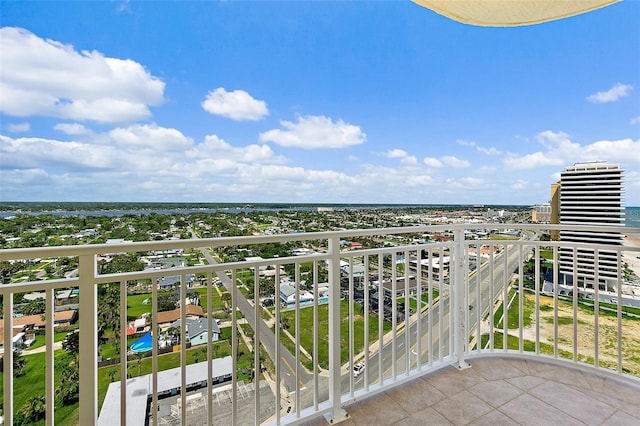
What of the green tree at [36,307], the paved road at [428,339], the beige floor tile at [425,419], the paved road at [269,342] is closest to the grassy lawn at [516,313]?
the paved road at [428,339]

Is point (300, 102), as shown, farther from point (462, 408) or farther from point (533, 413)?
point (533, 413)


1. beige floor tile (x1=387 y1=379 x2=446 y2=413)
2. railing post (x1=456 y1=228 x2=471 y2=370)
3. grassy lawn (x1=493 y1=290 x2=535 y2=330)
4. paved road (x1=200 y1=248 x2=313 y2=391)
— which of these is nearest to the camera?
paved road (x1=200 y1=248 x2=313 y2=391)

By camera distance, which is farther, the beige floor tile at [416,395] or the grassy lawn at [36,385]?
the beige floor tile at [416,395]

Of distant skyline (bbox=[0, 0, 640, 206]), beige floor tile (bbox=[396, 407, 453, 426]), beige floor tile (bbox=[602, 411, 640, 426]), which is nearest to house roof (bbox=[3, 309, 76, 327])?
beige floor tile (bbox=[396, 407, 453, 426])

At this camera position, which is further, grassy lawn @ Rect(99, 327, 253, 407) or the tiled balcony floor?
the tiled balcony floor

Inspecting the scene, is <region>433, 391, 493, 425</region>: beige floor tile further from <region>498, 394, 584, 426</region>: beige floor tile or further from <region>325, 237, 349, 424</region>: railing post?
<region>325, 237, 349, 424</region>: railing post

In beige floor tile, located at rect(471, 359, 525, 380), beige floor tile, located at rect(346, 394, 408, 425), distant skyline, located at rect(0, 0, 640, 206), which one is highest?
distant skyline, located at rect(0, 0, 640, 206)

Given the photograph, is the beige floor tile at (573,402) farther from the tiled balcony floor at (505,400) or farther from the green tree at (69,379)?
the green tree at (69,379)
